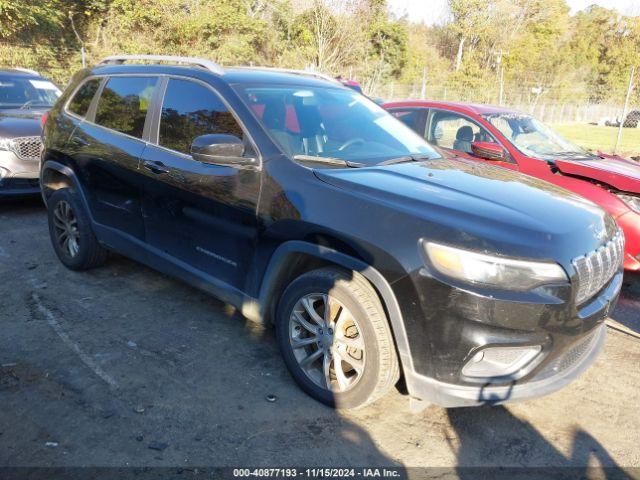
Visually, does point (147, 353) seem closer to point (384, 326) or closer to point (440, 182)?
point (384, 326)

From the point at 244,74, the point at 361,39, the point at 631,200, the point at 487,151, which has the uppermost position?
the point at 361,39

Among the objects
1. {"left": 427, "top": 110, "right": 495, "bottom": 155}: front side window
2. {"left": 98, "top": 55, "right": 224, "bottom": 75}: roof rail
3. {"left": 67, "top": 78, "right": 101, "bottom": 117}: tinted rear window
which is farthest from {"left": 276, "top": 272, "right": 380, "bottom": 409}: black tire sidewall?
{"left": 427, "top": 110, "right": 495, "bottom": 155}: front side window

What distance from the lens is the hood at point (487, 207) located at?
2.44 meters

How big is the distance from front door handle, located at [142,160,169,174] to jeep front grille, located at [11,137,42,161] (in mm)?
3397

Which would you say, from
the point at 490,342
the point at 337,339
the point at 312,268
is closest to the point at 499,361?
the point at 490,342

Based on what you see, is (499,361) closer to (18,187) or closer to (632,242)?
(632,242)

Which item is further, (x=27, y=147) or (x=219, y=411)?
(x=27, y=147)

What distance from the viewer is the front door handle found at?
3617 millimetres

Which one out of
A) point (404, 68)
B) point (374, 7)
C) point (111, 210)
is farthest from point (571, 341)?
point (404, 68)

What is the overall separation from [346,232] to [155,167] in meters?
1.70

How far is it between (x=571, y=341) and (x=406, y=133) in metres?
2.08

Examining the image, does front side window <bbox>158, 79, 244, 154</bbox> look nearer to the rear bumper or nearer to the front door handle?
the front door handle

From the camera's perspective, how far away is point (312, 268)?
3.04m

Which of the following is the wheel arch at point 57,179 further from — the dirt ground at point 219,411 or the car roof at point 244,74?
the dirt ground at point 219,411
